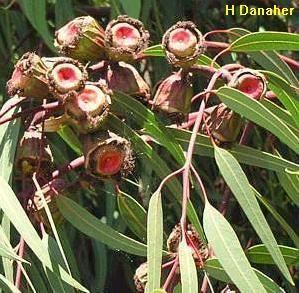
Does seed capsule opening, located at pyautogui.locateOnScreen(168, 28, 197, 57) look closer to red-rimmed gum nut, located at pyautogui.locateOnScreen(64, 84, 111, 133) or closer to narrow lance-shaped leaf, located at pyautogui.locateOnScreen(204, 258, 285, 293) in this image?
red-rimmed gum nut, located at pyautogui.locateOnScreen(64, 84, 111, 133)

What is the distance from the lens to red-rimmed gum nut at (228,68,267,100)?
1052 millimetres

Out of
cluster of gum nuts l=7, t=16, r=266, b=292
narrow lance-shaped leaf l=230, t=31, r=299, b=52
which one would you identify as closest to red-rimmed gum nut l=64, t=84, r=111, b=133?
cluster of gum nuts l=7, t=16, r=266, b=292

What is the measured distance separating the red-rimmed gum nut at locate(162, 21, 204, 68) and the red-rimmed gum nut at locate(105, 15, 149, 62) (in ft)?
0.11

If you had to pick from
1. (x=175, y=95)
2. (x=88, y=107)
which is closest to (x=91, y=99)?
(x=88, y=107)

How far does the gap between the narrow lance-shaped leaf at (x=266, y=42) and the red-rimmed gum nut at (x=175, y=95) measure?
86 mm

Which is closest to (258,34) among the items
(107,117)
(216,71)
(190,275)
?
(216,71)

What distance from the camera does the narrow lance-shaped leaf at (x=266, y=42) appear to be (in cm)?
113

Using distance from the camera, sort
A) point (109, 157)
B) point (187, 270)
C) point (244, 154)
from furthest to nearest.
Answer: point (244, 154) → point (109, 157) → point (187, 270)

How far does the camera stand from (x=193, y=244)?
39.6 inches

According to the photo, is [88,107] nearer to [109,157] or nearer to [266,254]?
[109,157]

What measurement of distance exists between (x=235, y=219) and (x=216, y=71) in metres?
0.79

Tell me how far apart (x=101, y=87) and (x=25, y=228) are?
0.54 ft

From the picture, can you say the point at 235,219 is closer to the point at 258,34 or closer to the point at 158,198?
the point at 258,34

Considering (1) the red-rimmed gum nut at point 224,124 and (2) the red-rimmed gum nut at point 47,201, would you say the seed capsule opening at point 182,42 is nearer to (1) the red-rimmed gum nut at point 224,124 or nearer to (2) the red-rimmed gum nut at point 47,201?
(1) the red-rimmed gum nut at point 224,124
